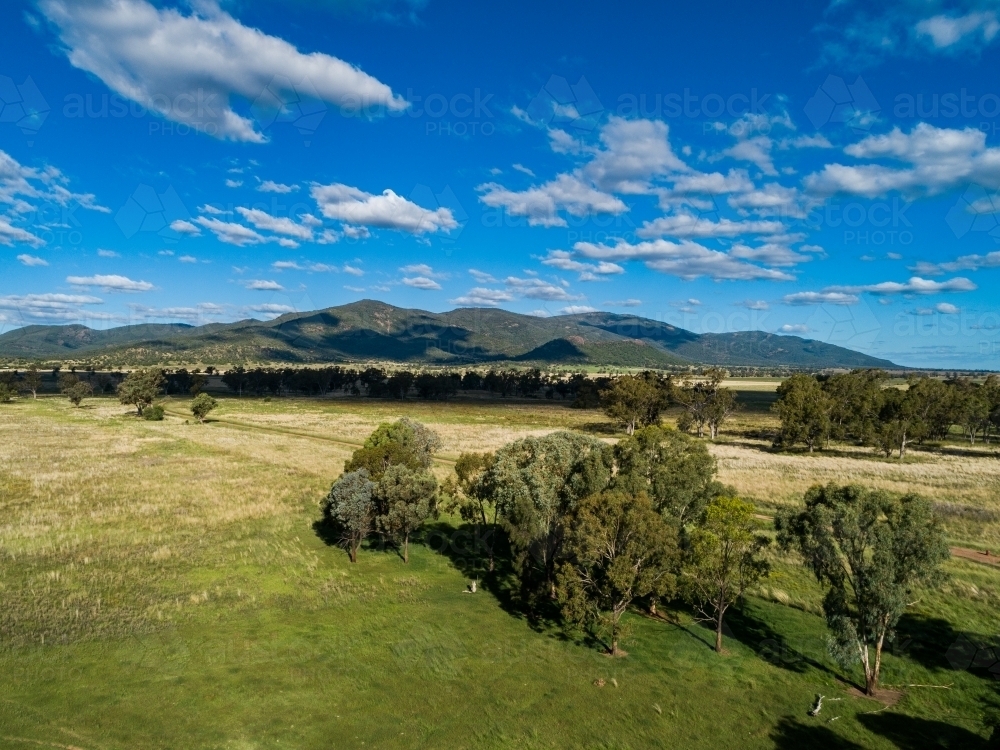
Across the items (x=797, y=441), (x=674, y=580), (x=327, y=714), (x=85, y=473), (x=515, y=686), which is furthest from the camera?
(x=797, y=441)

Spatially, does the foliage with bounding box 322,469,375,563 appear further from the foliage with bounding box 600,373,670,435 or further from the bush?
A: the bush

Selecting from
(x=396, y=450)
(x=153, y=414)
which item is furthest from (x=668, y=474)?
(x=153, y=414)

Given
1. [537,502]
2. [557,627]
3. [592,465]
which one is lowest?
[557,627]

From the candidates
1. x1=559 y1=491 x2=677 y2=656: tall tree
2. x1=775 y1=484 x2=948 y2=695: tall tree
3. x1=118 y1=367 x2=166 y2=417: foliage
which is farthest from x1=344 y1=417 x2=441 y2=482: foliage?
x1=118 y1=367 x2=166 y2=417: foliage

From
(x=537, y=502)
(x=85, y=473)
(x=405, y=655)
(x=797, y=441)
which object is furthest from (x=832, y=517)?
(x=797, y=441)

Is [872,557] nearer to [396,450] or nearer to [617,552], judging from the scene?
[617,552]

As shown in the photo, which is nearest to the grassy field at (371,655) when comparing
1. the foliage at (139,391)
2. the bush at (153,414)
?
the bush at (153,414)

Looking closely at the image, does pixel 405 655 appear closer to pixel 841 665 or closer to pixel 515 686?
pixel 515 686
